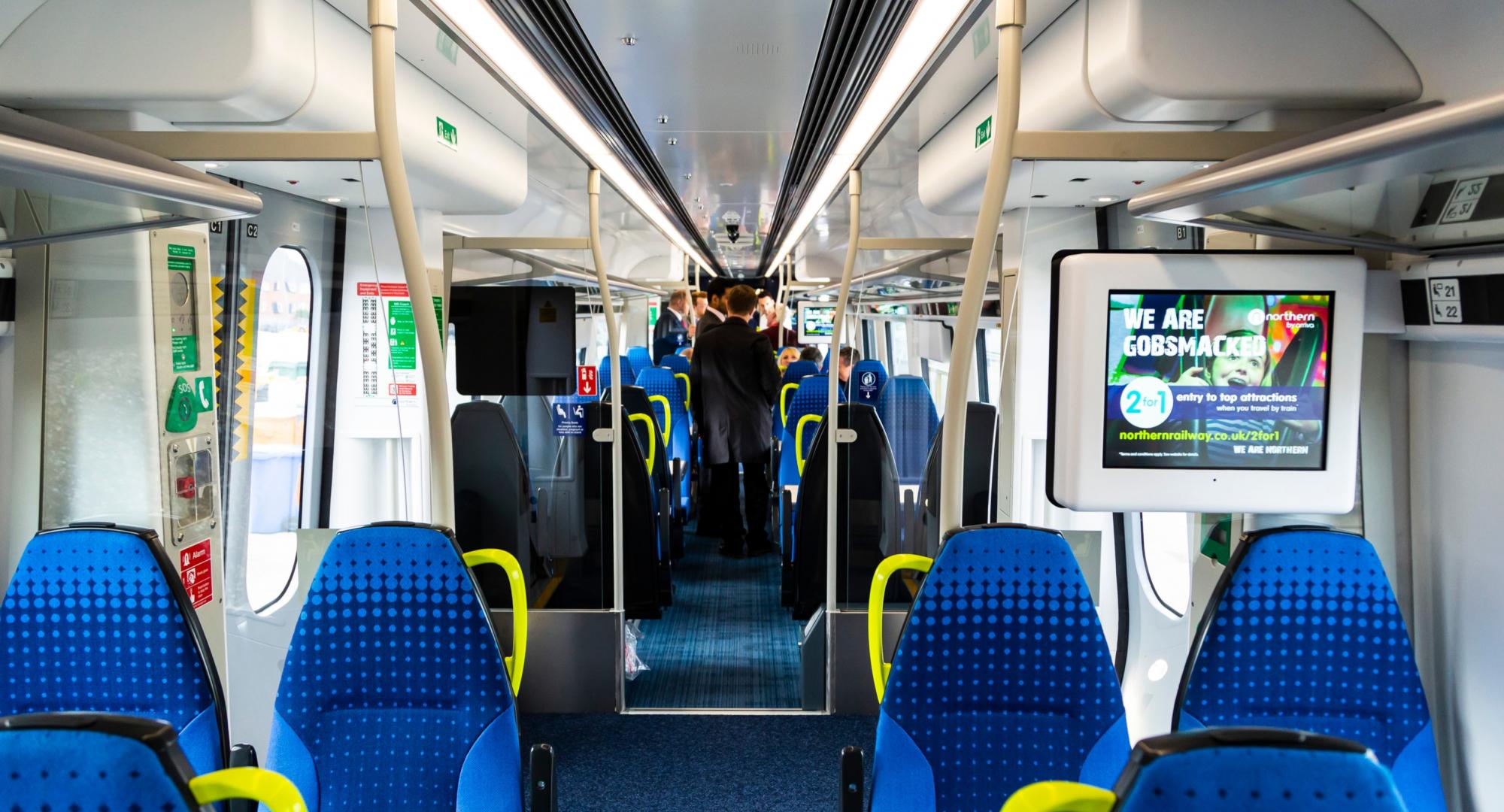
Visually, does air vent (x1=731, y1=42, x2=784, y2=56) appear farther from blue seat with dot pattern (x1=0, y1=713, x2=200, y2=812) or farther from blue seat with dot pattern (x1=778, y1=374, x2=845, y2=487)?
blue seat with dot pattern (x1=0, y1=713, x2=200, y2=812)

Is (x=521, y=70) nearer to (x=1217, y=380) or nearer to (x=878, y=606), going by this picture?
(x=878, y=606)

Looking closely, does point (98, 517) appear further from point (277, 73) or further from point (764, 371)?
point (764, 371)

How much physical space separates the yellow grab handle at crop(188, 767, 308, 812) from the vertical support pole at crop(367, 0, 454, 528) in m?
1.23

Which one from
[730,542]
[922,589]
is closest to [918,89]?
[922,589]

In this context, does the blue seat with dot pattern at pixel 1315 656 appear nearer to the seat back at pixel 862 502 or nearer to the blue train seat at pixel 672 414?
the seat back at pixel 862 502

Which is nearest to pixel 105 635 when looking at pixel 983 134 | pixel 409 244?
pixel 409 244

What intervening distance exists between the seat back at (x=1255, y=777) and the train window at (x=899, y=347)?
3.46 m

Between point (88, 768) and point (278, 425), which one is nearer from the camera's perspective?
point (88, 768)

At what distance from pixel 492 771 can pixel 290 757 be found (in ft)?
1.39

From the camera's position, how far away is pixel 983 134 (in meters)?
3.32

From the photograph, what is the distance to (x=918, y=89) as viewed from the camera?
10.3ft

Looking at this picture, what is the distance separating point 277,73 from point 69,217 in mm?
688

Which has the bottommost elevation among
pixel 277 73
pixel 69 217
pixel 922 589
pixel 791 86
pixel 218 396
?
pixel 922 589

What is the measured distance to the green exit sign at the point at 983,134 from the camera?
3240 millimetres
